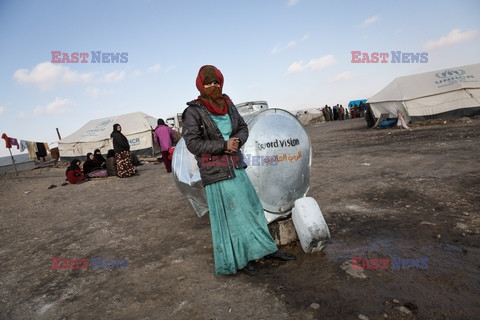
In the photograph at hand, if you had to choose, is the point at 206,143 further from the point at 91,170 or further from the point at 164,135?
the point at 91,170

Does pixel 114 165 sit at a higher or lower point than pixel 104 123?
lower

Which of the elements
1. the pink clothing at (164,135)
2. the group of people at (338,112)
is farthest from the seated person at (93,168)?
the group of people at (338,112)

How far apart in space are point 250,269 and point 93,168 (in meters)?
9.89

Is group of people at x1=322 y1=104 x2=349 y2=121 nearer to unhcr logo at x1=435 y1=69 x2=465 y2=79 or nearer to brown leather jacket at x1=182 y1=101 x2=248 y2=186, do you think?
unhcr logo at x1=435 y1=69 x2=465 y2=79

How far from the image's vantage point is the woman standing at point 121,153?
30.8 feet

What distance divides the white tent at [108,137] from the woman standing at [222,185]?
52.1 feet

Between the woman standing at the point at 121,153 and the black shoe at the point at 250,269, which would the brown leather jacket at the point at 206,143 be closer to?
the black shoe at the point at 250,269

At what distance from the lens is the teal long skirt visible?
2.60 m

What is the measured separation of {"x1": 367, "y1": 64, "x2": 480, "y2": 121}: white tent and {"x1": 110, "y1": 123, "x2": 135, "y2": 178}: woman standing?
13.1m

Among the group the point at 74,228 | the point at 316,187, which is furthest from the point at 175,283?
the point at 316,187

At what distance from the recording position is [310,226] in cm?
274

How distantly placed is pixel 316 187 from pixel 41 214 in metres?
5.68

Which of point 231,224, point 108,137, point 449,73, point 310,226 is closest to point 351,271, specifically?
point 310,226

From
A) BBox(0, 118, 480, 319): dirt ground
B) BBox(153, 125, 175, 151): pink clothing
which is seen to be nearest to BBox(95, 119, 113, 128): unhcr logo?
BBox(153, 125, 175, 151): pink clothing
